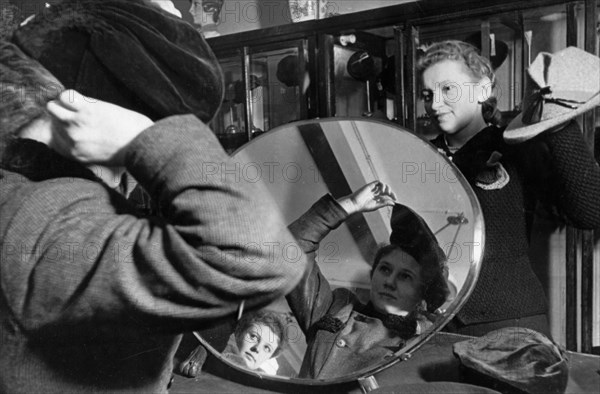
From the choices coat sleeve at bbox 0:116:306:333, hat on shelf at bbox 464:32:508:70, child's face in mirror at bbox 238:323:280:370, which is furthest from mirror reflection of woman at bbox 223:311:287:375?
hat on shelf at bbox 464:32:508:70

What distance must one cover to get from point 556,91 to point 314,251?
0.42 meters

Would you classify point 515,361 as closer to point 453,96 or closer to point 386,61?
point 453,96

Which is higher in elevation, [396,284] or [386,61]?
[386,61]

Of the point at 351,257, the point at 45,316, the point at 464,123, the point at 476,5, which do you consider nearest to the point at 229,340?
the point at 351,257

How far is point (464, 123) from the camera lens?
83cm

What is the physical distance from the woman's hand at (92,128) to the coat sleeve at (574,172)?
55 cm

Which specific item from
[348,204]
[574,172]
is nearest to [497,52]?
[574,172]

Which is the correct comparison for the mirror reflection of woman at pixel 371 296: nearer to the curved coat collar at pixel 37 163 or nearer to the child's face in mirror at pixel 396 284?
the child's face in mirror at pixel 396 284

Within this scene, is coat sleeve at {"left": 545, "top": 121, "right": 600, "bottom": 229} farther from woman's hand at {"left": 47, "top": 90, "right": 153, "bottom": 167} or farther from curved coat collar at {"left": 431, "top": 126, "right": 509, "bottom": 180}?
woman's hand at {"left": 47, "top": 90, "right": 153, "bottom": 167}

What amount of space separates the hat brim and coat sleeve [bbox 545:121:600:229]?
0.05 ft

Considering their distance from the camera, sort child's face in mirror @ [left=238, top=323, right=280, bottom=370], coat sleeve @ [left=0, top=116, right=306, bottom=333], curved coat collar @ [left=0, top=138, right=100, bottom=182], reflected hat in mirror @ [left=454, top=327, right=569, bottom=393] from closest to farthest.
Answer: coat sleeve @ [left=0, top=116, right=306, bottom=333]
curved coat collar @ [left=0, top=138, right=100, bottom=182]
reflected hat in mirror @ [left=454, top=327, right=569, bottom=393]
child's face in mirror @ [left=238, top=323, right=280, bottom=370]

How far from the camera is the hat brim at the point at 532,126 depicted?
0.74m

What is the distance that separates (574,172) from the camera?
750mm

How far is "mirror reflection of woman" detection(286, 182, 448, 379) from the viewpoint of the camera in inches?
32.8
